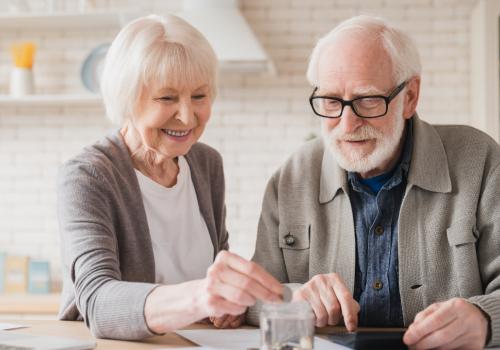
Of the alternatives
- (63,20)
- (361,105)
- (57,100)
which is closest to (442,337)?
(361,105)

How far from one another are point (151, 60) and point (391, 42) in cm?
68

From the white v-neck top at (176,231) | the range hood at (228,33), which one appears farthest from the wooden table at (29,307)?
the white v-neck top at (176,231)

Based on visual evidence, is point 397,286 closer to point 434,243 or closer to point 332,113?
point 434,243

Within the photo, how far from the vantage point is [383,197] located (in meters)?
2.11

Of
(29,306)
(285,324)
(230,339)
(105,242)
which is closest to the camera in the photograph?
(285,324)

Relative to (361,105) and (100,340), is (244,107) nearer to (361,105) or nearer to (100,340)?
(361,105)

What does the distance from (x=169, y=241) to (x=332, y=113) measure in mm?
596

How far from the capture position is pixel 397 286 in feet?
6.65

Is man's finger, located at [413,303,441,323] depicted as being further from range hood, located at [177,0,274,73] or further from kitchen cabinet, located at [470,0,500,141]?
kitchen cabinet, located at [470,0,500,141]

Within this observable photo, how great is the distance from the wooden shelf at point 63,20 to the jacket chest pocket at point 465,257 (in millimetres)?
3276

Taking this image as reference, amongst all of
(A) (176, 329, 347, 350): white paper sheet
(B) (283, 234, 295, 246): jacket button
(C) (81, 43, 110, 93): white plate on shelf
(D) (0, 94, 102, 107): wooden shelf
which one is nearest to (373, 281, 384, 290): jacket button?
(B) (283, 234, 295, 246): jacket button

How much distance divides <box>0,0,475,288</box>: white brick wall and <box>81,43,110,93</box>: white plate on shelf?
0.53ft

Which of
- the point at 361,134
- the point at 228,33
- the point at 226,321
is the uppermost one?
the point at 228,33

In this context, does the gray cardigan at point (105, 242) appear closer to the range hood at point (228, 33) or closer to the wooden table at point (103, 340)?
the wooden table at point (103, 340)
